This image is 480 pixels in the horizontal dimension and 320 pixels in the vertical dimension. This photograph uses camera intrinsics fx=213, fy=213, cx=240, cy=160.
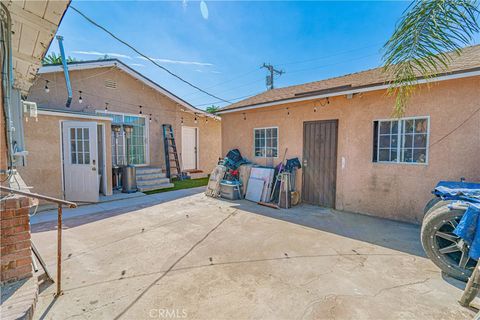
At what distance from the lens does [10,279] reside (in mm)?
1987

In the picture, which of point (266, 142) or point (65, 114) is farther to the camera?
point (266, 142)

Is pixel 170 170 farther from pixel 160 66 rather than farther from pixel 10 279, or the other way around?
pixel 10 279

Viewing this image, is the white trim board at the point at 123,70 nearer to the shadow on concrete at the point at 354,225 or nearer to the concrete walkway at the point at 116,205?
the concrete walkway at the point at 116,205

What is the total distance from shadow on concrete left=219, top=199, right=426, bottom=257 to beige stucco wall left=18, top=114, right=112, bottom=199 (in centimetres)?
541

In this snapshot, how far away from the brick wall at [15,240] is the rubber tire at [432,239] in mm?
4960

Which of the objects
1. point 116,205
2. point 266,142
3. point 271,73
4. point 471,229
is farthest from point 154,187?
point 271,73

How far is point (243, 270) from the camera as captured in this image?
3.02 metres

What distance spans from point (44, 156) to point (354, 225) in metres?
8.51

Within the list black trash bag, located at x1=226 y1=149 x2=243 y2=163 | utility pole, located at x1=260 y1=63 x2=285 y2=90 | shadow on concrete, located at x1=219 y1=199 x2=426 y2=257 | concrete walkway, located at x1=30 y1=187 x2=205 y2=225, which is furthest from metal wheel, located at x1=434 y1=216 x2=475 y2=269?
utility pole, located at x1=260 y1=63 x2=285 y2=90

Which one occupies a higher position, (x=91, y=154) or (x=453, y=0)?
(x=453, y=0)

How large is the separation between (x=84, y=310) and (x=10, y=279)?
74 cm

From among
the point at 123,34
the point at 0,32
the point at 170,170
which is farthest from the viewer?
the point at 170,170

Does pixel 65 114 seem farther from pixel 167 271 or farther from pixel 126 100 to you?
pixel 167 271

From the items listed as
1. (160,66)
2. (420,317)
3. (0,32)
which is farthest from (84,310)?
(160,66)
